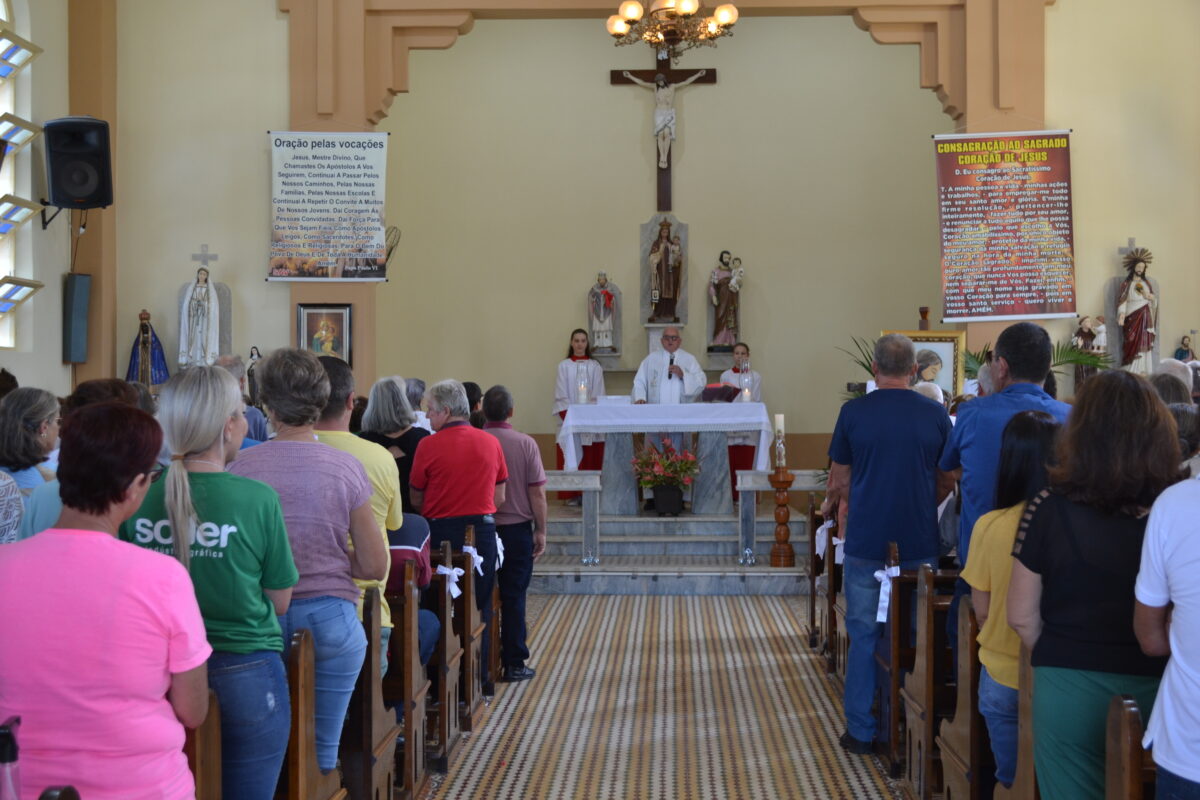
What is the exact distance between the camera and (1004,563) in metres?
2.84

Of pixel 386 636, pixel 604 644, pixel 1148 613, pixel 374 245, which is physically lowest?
pixel 604 644

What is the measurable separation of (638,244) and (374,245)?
13.1 feet

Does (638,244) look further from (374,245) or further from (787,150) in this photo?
(374,245)

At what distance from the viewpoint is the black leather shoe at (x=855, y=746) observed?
15.2 feet

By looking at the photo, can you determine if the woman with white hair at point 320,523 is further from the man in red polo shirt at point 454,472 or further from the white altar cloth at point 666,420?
the white altar cloth at point 666,420

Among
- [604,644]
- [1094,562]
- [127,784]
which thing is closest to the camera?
[127,784]

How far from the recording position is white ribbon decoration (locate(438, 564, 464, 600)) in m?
4.47

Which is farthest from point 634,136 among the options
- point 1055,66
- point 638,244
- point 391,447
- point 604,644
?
point 391,447

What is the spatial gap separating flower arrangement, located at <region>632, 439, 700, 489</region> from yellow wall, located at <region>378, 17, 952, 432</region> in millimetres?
3149

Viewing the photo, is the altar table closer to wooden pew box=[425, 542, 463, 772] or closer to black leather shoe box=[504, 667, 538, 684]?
black leather shoe box=[504, 667, 538, 684]

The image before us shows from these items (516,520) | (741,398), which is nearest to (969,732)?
(516,520)

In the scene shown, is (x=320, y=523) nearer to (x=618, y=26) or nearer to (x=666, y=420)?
(x=666, y=420)

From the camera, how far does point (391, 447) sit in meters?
5.11

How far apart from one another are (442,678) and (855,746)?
1.68 m
